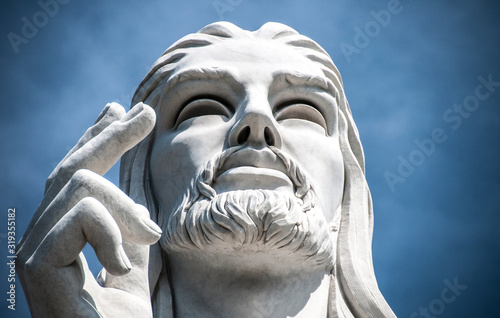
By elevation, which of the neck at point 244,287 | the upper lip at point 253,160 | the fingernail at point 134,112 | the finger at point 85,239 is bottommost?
the neck at point 244,287

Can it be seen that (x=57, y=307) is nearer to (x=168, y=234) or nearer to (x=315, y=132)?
(x=168, y=234)

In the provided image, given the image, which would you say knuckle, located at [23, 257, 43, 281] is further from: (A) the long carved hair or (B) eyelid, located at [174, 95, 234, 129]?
(B) eyelid, located at [174, 95, 234, 129]

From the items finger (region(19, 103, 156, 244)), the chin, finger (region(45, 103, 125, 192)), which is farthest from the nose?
finger (region(19, 103, 156, 244))

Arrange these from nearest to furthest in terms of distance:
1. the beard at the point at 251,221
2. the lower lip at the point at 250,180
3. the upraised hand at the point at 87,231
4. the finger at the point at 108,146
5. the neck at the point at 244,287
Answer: the upraised hand at the point at 87,231 → the finger at the point at 108,146 → the beard at the point at 251,221 → the neck at the point at 244,287 → the lower lip at the point at 250,180

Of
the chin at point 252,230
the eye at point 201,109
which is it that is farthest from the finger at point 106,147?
the eye at point 201,109

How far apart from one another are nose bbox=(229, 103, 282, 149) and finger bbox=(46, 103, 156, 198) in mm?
1235

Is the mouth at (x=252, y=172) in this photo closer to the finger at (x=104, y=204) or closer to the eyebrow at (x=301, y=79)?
the eyebrow at (x=301, y=79)

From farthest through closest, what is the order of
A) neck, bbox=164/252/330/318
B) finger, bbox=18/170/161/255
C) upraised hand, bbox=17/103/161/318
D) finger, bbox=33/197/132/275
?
neck, bbox=164/252/330/318
finger, bbox=18/170/161/255
upraised hand, bbox=17/103/161/318
finger, bbox=33/197/132/275

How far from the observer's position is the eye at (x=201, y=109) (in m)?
7.90

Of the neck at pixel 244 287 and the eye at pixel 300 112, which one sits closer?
the neck at pixel 244 287

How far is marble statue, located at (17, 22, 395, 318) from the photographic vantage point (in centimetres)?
607

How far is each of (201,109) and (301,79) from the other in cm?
89

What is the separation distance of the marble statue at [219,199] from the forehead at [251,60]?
0.02 metres

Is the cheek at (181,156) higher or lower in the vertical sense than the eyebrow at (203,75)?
lower
